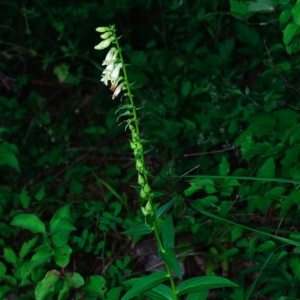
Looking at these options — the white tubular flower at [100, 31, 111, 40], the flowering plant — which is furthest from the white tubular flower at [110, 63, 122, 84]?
the white tubular flower at [100, 31, 111, 40]

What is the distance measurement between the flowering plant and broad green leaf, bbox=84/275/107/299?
1.39 ft

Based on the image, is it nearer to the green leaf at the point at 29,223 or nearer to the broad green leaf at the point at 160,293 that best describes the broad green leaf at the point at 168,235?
the broad green leaf at the point at 160,293

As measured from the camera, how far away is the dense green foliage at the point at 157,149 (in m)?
2.26

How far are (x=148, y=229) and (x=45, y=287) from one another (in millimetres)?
560

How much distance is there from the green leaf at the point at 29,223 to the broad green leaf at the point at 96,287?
0.32 meters

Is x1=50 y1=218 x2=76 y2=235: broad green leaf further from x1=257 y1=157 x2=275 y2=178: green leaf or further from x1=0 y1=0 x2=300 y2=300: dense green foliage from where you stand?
x1=257 y1=157 x2=275 y2=178: green leaf

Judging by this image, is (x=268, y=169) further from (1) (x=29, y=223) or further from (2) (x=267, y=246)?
(1) (x=29, y=223)

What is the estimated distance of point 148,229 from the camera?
1.69m

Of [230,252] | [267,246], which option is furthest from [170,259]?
[230,252]

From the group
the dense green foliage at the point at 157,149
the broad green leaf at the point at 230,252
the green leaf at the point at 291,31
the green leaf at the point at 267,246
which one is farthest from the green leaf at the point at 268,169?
the green leaf at the point at 291,31

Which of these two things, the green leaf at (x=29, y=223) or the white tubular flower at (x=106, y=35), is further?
the green leaf at (x=29, y=223)

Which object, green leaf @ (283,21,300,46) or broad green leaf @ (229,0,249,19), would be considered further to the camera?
broad green leaf @ (229,0,249,19)

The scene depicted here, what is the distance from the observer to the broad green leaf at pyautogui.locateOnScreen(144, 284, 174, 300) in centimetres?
175

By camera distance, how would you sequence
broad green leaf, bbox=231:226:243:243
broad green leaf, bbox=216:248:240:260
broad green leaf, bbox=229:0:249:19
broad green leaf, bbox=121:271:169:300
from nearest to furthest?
broad green leaf, bbox=121:271:169:300 → broad green leaf, bbox=229:0:249:19 → broad green leaf, bbox=231:226:243:243 → broad green leaf, bbox=216:248:240:260
